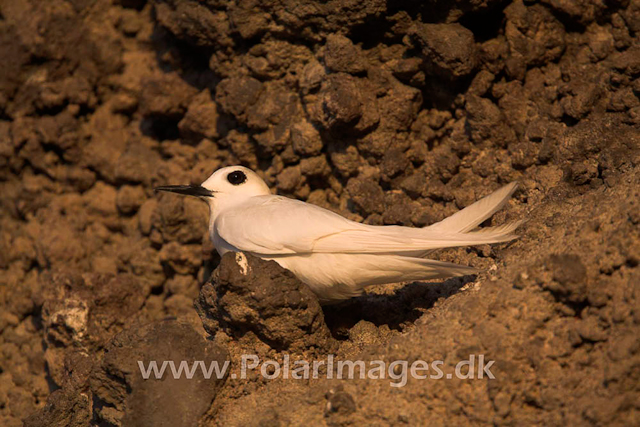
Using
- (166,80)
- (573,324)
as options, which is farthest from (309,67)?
(573,324)

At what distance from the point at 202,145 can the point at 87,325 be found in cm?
199

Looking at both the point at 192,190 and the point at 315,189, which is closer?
the point at 192,190

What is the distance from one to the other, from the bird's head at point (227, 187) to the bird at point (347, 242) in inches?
21.9

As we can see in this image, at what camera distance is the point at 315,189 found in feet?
20.1

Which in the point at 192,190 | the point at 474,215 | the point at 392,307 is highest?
the point at 474,215

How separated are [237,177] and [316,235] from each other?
122 cm

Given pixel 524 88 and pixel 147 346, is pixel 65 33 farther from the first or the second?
pixel 524 88

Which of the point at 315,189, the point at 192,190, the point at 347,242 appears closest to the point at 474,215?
the point at 347,242

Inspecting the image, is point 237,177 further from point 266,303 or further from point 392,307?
point 392,307

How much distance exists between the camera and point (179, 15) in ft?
20.7

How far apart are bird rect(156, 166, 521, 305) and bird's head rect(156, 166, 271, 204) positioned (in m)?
0.56

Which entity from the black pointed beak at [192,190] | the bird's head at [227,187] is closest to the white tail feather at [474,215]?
the bird's head at [227,187]

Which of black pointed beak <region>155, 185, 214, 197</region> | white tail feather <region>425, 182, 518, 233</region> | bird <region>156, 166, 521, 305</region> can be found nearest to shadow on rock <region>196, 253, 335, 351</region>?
bird <region>156, 166, 521, 305</region>

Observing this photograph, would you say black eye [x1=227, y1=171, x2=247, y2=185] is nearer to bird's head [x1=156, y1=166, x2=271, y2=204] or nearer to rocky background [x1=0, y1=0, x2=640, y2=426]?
bird's head [x1=156, y1=166, x2=271, y2=204]
